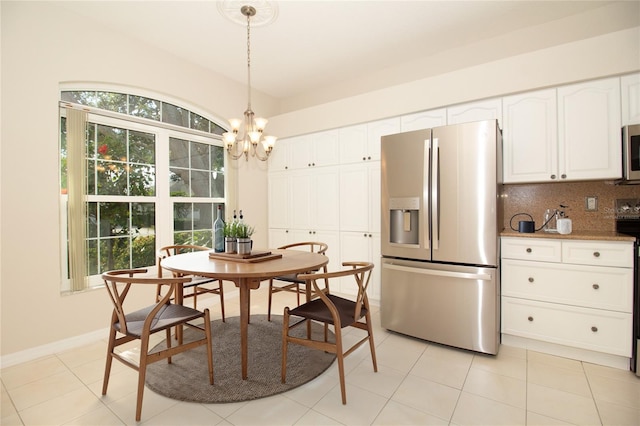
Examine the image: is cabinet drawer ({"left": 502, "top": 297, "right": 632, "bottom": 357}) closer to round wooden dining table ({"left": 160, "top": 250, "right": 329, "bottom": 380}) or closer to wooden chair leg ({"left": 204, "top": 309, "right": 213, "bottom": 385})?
round wooden dining table ({"left": 160, "top": 250, "right": 329, "bottom": 380})

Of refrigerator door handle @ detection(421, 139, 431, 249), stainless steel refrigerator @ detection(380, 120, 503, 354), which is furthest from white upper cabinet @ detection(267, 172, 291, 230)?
refrigerator door handle @ detection(421, 139, 431, 249)

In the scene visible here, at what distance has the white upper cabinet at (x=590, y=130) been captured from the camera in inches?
94.4

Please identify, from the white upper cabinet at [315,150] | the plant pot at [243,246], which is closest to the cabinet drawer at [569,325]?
the plant pot at [243,246]

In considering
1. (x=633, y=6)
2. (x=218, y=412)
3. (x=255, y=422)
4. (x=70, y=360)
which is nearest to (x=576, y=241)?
(x=633, y=6)

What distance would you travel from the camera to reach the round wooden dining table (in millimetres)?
1873

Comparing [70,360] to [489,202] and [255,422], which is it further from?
[489,202]

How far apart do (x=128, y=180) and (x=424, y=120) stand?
3.19 m

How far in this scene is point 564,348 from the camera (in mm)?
2418

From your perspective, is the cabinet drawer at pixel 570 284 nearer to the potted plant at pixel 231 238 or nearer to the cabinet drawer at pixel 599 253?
the cabinet drawer at pixel 599 253

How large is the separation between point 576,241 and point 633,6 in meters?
2.15

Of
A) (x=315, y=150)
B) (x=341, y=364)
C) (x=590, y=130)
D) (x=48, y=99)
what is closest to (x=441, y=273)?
(x=341, y=364)

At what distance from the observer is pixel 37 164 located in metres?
2.52

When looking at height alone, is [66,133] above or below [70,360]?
above

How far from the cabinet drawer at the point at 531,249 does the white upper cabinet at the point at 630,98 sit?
3.58 ft
